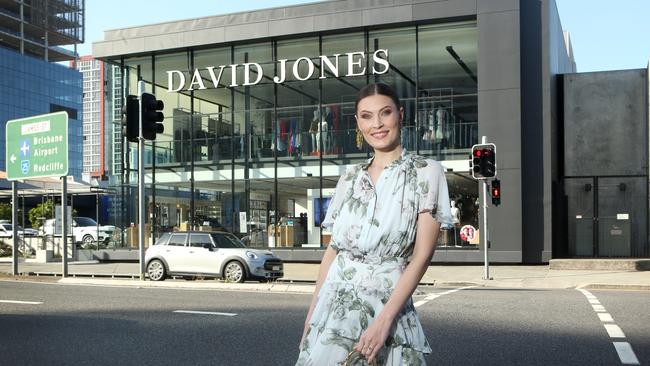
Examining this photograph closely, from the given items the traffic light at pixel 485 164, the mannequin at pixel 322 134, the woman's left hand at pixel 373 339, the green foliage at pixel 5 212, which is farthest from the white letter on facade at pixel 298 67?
the green foliage at pixel 5 212

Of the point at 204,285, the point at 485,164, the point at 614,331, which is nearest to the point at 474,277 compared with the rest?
the point at 485,164

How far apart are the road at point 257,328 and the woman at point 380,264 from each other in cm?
457

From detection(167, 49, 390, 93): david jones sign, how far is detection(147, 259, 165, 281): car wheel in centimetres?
1030

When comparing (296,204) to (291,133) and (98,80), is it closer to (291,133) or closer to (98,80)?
(291,133)

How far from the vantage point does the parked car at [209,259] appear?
18188 millimetres

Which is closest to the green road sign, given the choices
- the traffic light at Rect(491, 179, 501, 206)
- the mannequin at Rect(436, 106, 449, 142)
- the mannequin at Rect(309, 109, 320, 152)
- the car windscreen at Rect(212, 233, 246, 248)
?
the car windscreen at Rect(212, 233, 246, 248)

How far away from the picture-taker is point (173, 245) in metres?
19.3

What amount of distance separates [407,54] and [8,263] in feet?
54.5

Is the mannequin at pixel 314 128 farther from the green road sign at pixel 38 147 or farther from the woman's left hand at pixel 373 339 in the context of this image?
the woman's left hand at pixel 373 339

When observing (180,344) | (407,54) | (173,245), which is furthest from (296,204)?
(180,344)

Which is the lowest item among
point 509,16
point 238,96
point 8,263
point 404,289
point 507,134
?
point 8,263

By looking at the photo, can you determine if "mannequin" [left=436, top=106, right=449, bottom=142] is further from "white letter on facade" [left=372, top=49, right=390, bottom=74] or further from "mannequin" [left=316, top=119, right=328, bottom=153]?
"mannequin" [left=316, top=119, right=328, bottom=153]

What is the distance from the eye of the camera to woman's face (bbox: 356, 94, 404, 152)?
2928 mm

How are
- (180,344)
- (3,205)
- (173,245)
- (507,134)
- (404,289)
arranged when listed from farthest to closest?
(3,205) < (507,134) < (173,245) < (180,344) < (404,289)
